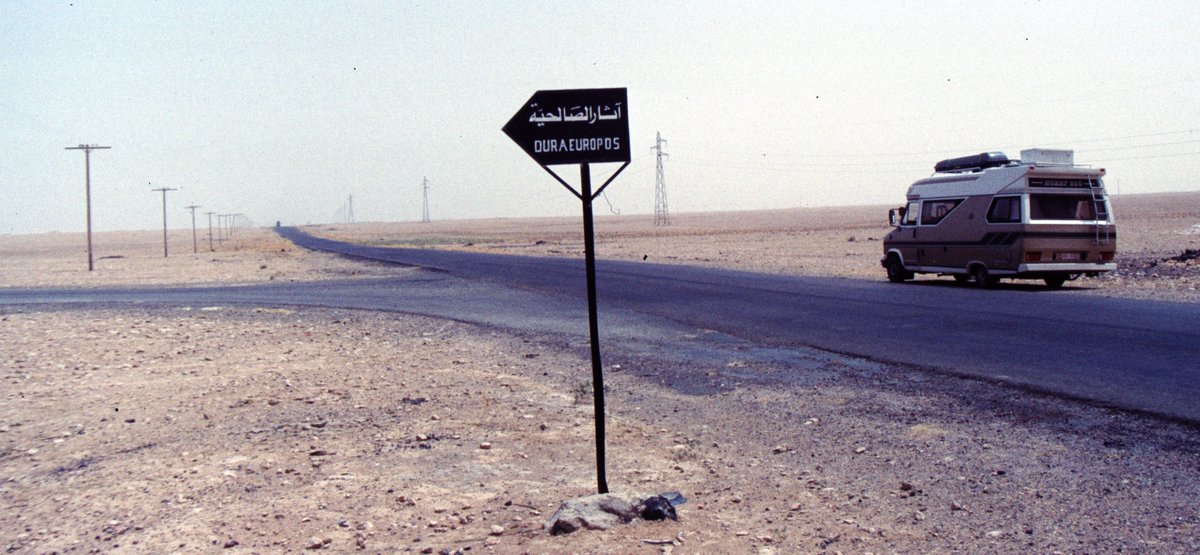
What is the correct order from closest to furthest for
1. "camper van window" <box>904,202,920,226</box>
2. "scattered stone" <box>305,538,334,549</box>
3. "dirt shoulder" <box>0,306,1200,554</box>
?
"scattered stone" <box>305,538,334,549</box>
"dirt shoulder" <box>0,306,1200,554</box>
"camper van window" <box>904,202,920,226</box>

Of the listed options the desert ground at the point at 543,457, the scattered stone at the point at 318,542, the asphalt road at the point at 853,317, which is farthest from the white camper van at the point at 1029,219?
the scattered stone at the point at 318,542

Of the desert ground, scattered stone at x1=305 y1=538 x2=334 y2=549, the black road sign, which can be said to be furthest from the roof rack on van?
scattered stone at x1=305 y1=538 x2=334 y2=549

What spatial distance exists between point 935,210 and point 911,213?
97 centimetres

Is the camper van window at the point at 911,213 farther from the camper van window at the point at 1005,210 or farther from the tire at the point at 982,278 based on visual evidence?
the camper van window at the point at 1005,210

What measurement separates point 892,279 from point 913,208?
1.89 meters

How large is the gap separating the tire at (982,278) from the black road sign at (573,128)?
59.5 feet

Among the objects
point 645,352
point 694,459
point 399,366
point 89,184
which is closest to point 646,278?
point 645,352

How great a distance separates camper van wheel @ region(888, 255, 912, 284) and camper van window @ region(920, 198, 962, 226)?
1.25 m

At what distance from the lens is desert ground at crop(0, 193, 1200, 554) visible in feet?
17.6

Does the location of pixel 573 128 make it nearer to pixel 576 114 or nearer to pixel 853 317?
pixel 576 114

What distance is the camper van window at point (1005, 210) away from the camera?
21.2 metres

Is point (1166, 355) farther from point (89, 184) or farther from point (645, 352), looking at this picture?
point (89, 184)

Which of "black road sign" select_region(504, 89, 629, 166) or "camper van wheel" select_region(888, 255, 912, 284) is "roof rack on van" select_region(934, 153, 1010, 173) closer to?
"camper van wheel" select_region(888, 255, 912, 284)

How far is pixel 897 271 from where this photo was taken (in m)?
25.2
